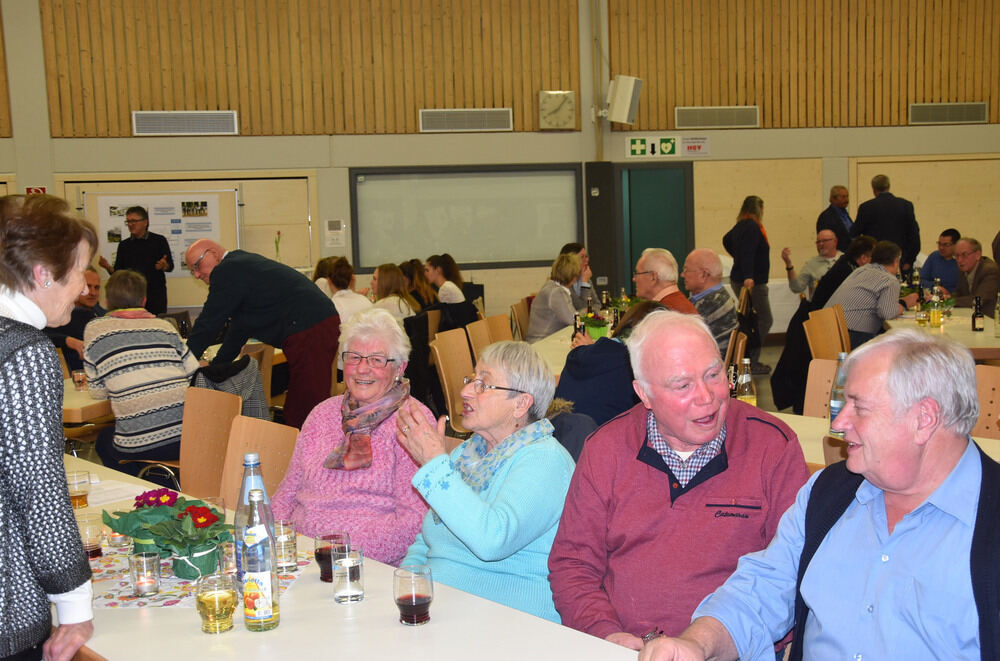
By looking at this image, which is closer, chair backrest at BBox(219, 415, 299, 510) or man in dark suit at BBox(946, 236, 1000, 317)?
chair backrest at BBox(219, 415, 299, 510)

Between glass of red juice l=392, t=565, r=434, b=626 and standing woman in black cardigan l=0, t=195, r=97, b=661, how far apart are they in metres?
0.65

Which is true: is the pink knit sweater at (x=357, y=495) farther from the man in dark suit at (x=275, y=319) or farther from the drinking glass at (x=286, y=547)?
the man in dark suit at (x=275, y=319)

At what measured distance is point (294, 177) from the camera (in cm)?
1052

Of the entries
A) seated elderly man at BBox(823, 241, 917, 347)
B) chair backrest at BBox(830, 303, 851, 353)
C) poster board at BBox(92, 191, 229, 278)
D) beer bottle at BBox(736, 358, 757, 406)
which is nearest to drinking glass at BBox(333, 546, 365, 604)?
beer bottle at BBox(736, 358, 757, 406)

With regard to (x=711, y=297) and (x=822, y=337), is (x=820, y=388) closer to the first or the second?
(x=822, y=337)

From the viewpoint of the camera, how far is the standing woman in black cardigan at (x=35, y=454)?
6.00ft

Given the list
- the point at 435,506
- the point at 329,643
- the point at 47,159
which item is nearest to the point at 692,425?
the point at 435,506

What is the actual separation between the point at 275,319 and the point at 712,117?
23.9 feet

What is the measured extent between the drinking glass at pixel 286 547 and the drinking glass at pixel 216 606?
375 millimetres

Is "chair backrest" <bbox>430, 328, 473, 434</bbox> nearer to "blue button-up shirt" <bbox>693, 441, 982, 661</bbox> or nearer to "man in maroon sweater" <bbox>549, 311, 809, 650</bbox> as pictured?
"man in maroon sweater" <bbox>549, 311, 809, 650</bbox>

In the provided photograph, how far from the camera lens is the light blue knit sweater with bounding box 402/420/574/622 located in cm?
229

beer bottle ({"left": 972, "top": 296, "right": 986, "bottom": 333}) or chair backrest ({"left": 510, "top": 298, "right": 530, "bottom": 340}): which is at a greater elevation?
beer bottle ({"left": 972, "top": 296, "right": 986, "bottom": 333})

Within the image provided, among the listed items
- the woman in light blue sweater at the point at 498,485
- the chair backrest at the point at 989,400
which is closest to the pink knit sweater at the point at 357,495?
the woman in light blue sweater at the point at 498,485

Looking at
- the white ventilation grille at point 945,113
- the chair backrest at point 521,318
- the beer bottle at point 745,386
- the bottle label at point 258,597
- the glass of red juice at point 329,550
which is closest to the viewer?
the bottle label at point 258,597
